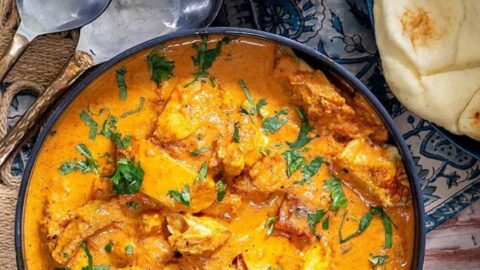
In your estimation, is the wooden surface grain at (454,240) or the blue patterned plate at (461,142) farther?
the wooden surface grain at (454,240)

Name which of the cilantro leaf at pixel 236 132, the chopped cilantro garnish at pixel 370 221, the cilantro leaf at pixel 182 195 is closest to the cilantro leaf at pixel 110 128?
the cilantro leaf at pixel 182 195

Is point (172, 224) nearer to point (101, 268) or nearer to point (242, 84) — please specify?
point (101, 268)

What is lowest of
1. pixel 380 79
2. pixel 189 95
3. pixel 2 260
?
pixel 2 260

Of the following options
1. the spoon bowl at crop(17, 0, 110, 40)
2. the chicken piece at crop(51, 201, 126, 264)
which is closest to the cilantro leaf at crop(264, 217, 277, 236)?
the chicken piece at crop(51, 201, 126, 264)

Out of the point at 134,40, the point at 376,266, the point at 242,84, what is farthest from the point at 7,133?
the point at 376,266

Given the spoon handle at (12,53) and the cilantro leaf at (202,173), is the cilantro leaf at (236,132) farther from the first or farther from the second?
the spoon handle at (12,53)

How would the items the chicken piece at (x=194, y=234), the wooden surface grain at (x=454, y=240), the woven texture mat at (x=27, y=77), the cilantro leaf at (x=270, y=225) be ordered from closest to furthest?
the chicken piece at (x=194, y=234) < the cilantro leaf at (x=270, y=225) < the woven texture mat at (x=27, y=77) < the wooden surface grain at (x=454, y=240)
